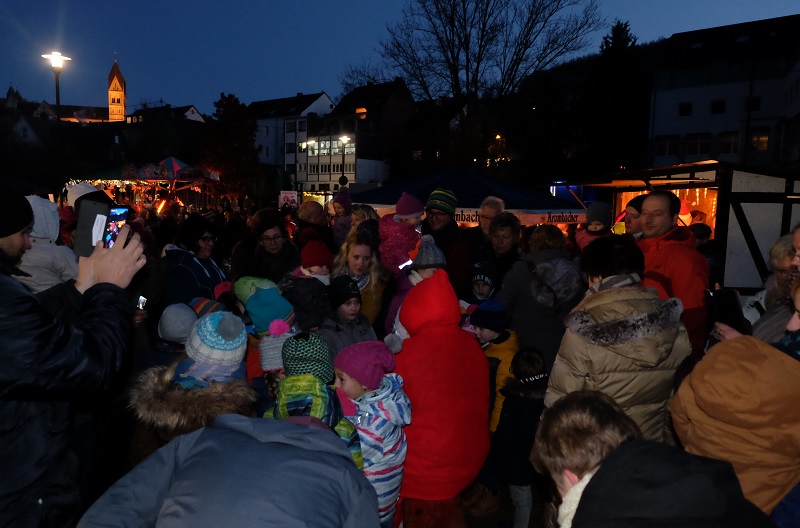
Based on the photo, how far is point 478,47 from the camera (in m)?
29.0

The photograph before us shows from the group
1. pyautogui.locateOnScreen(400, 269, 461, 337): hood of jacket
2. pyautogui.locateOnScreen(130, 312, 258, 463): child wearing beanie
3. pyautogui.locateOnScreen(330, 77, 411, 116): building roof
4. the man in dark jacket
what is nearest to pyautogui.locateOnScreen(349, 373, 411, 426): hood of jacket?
pyautogui.locateOnScreen(400, 269, 461, 337): hood of jacket

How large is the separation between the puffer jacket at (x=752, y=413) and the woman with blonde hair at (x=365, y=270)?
290cm

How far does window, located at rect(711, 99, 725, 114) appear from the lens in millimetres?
47500

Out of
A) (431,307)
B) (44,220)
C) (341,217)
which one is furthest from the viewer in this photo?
(341,217)

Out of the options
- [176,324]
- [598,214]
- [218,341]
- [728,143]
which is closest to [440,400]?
[218,341]

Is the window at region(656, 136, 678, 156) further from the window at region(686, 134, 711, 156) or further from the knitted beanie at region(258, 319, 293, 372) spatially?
the knitted beanie at region(258, 319, 293, 372)

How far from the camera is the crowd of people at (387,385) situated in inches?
64.0

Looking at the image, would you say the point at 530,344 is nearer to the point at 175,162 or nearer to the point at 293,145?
the point at 175,162

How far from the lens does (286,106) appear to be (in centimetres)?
7262

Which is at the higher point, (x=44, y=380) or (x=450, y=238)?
(x=450, y=238)

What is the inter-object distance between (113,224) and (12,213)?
626 millimetres

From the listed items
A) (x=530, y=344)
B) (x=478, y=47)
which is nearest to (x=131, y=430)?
(x=530, y=344)

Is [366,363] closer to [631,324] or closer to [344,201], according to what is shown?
[631,324]

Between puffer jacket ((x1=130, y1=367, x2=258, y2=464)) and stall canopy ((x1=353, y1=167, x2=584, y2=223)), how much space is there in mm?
7629
